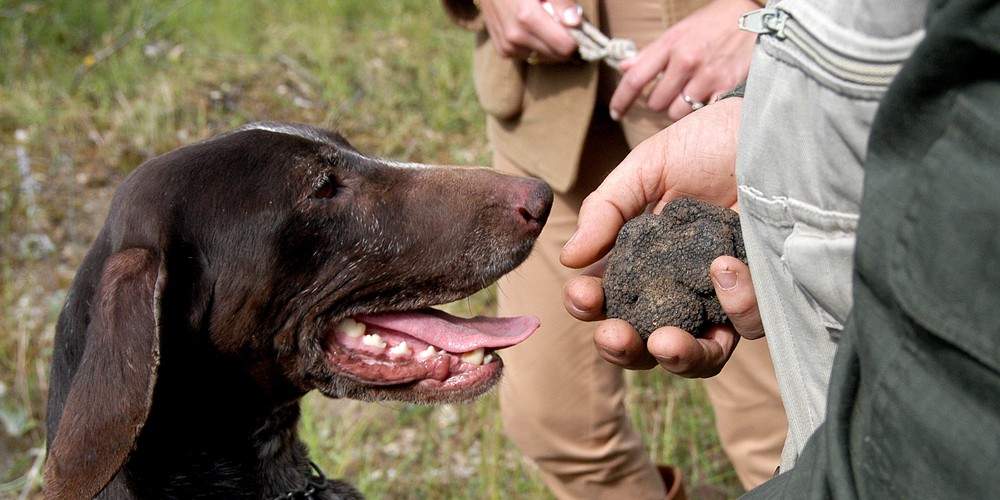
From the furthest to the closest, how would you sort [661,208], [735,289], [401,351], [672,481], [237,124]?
1. [237,124]
2. [672,481]
3. [401,351]
4. [661,208]
5. [735,289]

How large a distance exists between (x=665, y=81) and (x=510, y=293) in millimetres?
1075

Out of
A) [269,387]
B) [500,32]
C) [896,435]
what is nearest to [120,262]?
[269,387]

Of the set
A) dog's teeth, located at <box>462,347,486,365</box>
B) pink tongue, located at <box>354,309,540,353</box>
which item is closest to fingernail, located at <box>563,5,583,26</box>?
pink tongue, located at <box>354,309,540,353</box>

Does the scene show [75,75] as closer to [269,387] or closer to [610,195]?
[269,387]

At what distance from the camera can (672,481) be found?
11.8ft

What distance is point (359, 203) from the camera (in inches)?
103

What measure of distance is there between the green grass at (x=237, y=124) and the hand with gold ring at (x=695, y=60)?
113 cm

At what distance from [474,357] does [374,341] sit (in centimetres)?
29

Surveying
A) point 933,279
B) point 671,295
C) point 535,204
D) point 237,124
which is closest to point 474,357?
point 535,204

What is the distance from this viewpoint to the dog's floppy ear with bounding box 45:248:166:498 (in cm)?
199

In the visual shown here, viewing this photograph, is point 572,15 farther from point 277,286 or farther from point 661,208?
point 277,286

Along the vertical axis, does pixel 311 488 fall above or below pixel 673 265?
below

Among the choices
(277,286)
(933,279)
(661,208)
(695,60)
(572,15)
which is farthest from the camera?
(572,15)

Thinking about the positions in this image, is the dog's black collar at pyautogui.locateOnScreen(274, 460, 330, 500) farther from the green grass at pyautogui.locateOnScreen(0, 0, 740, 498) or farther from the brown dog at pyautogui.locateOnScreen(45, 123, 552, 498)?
the green grass at pyautogui.locateOnScreen(0, 0, 740, 498)
